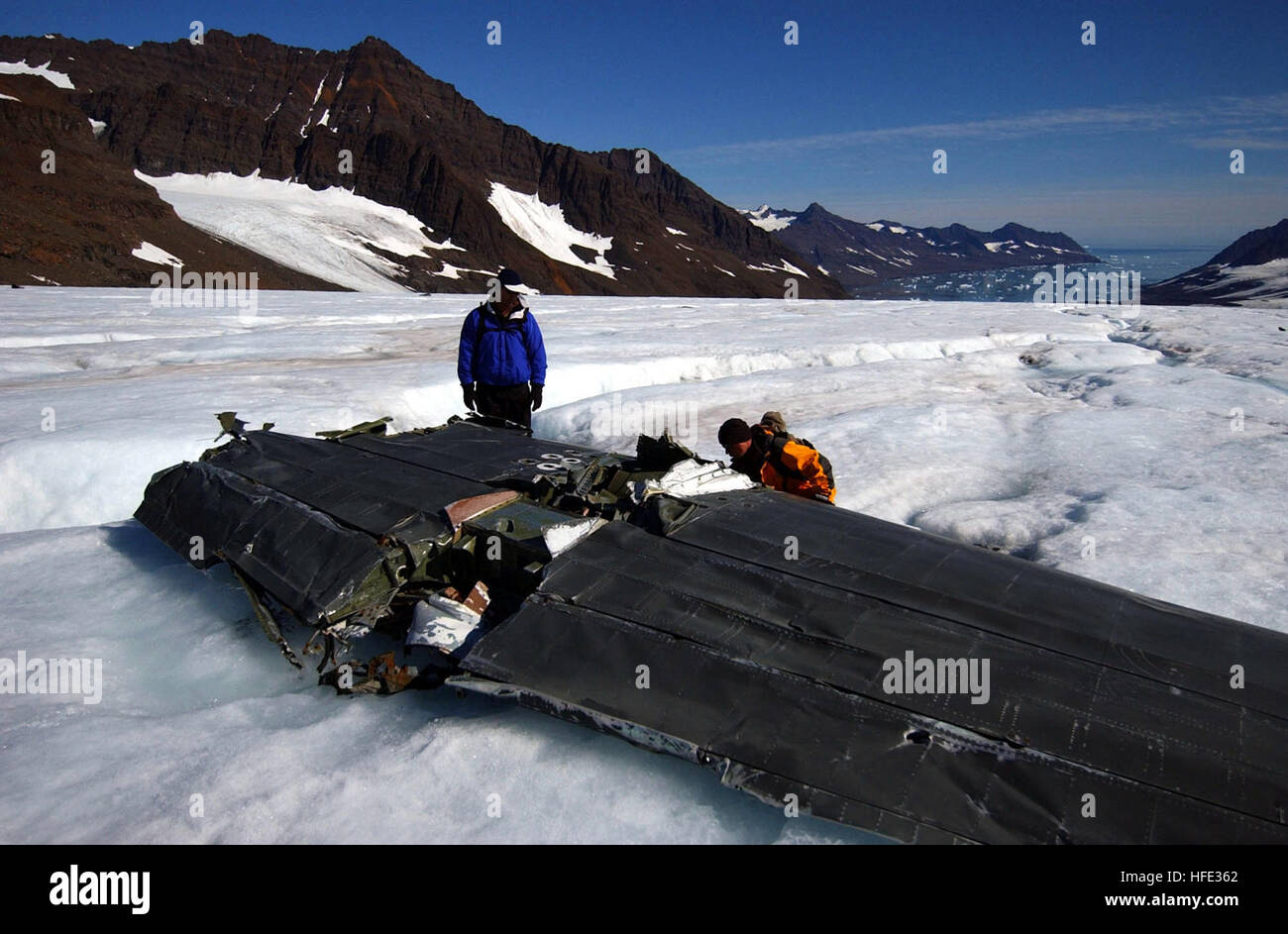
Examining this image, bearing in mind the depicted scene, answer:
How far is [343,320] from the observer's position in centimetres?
2400

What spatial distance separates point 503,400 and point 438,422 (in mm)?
3624

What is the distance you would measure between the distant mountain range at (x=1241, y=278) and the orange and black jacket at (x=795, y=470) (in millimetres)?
86700

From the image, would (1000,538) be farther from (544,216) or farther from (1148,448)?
(544,216)

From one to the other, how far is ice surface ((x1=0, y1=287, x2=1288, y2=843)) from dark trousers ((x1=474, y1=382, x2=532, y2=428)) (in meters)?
1.88

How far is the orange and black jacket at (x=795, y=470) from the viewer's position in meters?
5.58

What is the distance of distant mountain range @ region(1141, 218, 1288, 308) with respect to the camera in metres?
102

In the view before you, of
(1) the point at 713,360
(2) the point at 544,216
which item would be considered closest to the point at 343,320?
(1) the point at 713,360

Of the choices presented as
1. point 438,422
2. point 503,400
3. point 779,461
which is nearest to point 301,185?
point 438,422

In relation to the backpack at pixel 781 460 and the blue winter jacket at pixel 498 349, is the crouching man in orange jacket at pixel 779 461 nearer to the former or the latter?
the backpack at pixel 781 460

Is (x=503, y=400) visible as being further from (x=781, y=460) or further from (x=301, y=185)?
(x=301, y=185)

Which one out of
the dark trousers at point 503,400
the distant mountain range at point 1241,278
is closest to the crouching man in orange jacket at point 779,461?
the dark trousers at point 503,400

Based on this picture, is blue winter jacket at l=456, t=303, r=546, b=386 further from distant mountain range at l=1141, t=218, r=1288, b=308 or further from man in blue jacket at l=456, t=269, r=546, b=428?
distant mountain range at l=1141, t=218, r=1288, b=308

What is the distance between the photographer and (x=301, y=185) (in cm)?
10269
